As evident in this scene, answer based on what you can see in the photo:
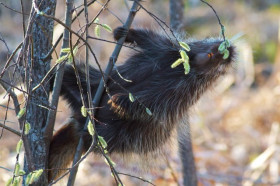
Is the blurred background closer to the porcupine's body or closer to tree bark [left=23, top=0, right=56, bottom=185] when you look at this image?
the porcupine's body

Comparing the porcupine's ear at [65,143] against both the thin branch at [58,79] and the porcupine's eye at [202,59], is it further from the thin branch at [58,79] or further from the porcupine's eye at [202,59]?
the porcupine's eye at [202,59]

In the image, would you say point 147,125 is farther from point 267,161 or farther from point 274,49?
Answer: point 274,49

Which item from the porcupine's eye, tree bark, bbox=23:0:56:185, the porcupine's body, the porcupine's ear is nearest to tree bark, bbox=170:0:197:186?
the porcupine's body

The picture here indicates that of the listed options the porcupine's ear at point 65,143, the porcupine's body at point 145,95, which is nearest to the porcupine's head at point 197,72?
the porcupine's body at point 145,95

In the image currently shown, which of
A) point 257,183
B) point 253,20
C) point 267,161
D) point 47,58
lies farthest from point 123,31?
point 253,20

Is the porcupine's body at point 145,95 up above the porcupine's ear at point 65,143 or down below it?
above

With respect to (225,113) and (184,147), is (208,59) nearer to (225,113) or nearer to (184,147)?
(184,147)

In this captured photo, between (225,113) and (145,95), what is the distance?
5214 millimetres

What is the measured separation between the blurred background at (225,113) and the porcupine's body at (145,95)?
0.16 meters

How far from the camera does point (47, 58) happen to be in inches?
85.4

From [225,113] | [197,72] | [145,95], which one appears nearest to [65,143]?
[145,95]

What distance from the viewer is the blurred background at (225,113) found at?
5.03 meters

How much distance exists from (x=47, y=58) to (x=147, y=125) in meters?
0.89

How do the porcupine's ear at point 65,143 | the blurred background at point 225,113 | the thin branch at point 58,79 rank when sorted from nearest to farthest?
the thin branch at point 58,79, the porcupine's ear at point 65,143, the blurred background at point 225,113
